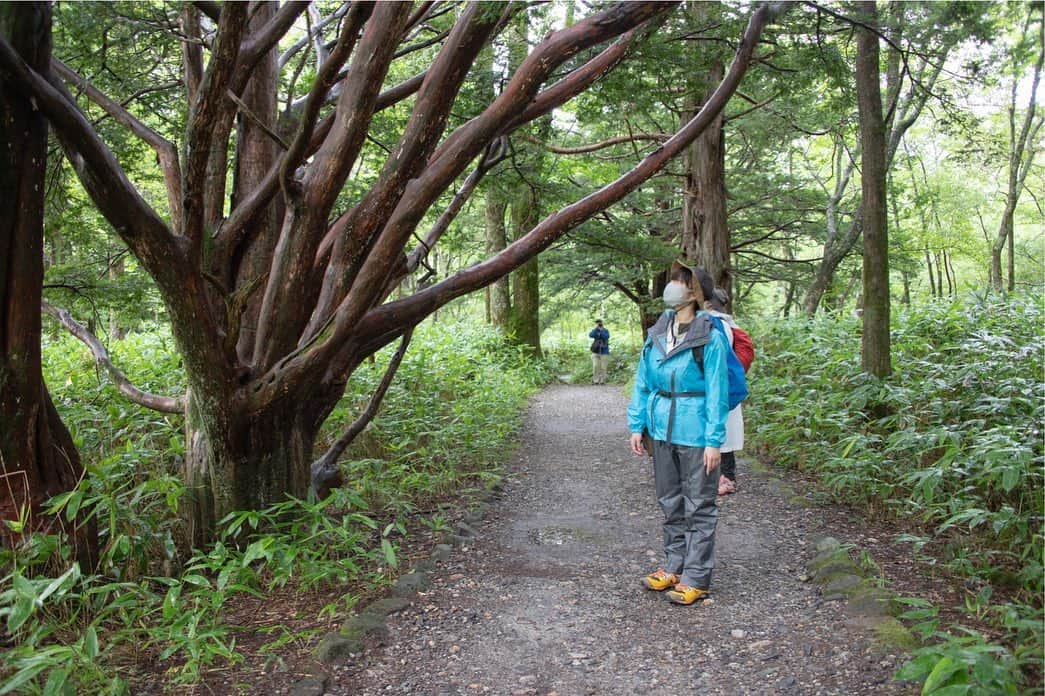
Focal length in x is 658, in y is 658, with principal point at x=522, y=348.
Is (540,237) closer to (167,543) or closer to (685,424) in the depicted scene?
(685,424)

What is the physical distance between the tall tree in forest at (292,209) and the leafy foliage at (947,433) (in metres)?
2.89

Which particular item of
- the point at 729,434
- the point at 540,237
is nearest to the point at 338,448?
the point at 540,237

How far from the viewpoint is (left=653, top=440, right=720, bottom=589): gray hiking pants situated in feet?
12.7

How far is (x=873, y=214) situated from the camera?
6.68 meters

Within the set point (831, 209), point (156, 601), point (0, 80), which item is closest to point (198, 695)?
point (156, 601)

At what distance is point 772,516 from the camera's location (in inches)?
210

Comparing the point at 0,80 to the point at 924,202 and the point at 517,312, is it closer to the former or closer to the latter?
the point at 517,312

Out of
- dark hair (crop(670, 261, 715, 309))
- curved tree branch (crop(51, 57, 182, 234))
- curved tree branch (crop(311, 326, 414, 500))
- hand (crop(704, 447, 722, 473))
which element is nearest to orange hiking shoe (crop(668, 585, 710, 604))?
hand (crop(704, 447, 722, 473))

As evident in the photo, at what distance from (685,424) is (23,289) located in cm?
375

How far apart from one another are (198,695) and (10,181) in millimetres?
2722

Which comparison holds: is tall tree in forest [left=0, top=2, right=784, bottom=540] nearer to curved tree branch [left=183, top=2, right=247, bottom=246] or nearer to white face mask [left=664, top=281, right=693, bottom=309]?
curved tree branch [left=183, top=2, right=247, bottom=246]

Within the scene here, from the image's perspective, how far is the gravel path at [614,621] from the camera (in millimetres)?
3080

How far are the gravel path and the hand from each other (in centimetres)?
84

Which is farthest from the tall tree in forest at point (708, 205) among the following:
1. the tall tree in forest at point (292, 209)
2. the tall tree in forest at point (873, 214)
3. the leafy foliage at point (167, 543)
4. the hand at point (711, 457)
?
the hand at point (711, 457)
